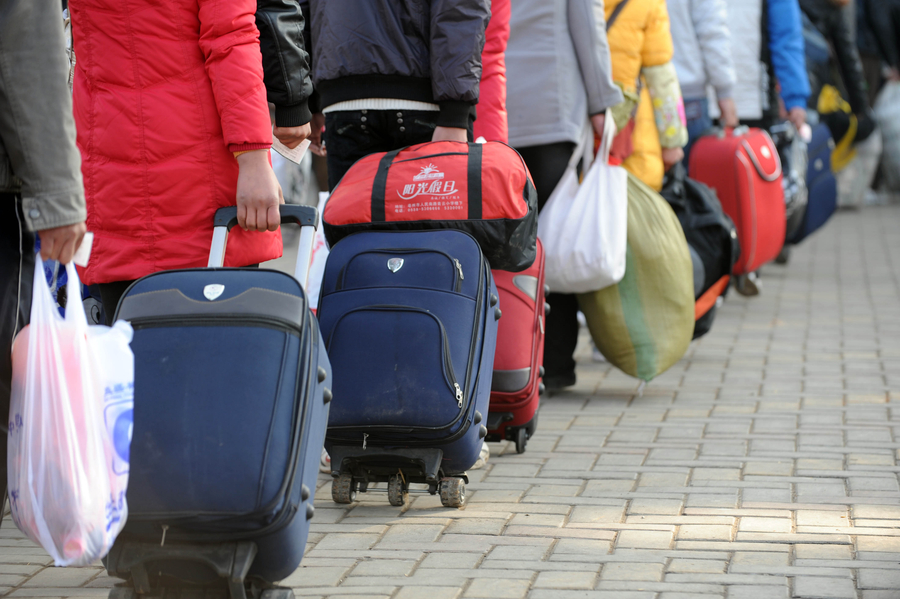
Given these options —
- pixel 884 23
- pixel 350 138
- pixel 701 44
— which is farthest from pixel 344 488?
pixel 884 23

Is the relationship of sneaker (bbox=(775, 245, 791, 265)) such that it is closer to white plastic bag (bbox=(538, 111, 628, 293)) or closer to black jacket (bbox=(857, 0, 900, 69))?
black jacket (bbox=(857, 0, 900, 69))

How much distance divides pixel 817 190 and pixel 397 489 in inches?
221

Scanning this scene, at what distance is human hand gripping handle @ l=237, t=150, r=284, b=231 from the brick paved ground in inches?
35.8

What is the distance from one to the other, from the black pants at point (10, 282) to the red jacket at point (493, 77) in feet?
6.68

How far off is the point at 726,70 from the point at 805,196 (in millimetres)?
1665

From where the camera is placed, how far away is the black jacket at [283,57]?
9.87 ft

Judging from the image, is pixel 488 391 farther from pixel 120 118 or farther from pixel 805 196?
pixel 805 196

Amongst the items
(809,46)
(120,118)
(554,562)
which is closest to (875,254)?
(809,46)

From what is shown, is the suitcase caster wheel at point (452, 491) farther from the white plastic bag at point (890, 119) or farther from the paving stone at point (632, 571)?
the white plastic bag at point (890, 119)

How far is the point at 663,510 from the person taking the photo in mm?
3504

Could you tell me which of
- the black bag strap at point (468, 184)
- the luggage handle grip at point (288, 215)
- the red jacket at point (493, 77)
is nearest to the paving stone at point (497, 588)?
the luggage handle grip at point (288, 215)

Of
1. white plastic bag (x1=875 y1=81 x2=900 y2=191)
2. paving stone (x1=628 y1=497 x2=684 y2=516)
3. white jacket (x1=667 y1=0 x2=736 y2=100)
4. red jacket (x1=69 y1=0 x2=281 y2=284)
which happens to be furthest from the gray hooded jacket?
white plastic bag (x1=875 y1=81 x2=900 y2=191)

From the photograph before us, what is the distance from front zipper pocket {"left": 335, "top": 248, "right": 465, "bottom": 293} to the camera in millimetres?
3322

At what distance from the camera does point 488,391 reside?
3451 mm
